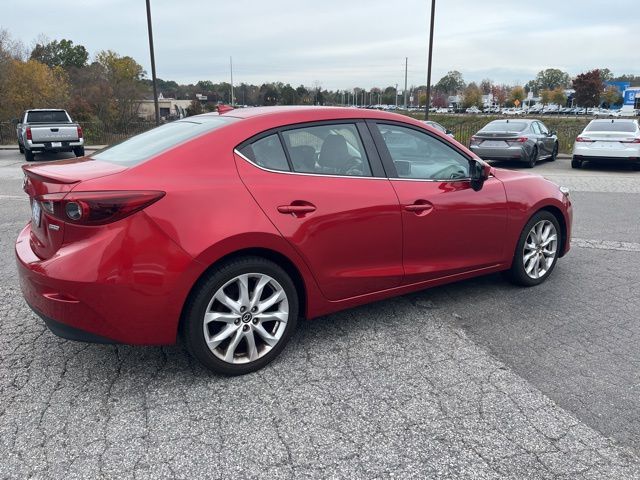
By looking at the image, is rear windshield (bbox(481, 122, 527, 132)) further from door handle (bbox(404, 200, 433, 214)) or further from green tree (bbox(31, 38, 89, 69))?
green tree (bbox(31, 38, 89, 69))

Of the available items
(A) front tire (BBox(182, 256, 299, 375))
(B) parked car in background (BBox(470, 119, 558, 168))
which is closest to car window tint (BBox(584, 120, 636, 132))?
(B) parked car in background (BBox(470, 119, 558, 168))

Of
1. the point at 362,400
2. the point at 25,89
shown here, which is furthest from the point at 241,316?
the point at 25,89

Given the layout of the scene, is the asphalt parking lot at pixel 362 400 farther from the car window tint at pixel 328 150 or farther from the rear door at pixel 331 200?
the car window tint at pixel 328 150

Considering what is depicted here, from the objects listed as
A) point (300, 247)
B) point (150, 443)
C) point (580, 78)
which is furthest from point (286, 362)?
point (580, 78)

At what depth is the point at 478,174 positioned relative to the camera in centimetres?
413

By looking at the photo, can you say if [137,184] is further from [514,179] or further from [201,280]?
[514,179]

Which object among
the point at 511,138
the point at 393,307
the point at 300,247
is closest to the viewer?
the point at 300,247

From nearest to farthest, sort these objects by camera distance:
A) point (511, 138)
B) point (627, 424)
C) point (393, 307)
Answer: point (627, 424)
point (393, 307)
point (511, 138)

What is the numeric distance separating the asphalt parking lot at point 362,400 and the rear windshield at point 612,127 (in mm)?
12429

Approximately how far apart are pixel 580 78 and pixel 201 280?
77411 mm

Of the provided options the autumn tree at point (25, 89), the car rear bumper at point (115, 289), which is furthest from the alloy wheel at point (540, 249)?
the autumn tree at point (25, 89)

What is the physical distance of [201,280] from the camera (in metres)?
2.97

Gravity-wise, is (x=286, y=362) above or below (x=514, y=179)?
below

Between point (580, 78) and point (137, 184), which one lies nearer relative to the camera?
point (137, 184)
